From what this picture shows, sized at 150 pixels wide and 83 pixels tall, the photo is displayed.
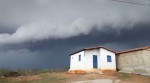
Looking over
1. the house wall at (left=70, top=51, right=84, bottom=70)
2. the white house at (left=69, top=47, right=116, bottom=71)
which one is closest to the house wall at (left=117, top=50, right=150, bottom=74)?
the white house at (left=69, top=47, right=116, bottom=71)

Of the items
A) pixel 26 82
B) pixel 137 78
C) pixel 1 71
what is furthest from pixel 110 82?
pixel 1 71

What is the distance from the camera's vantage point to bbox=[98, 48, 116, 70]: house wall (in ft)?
165

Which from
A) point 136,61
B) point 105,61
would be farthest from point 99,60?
point 136,61

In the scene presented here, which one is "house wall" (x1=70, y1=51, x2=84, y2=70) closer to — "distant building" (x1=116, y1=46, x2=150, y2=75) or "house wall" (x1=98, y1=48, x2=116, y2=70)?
"house wall" (x1=98, y1=48, x2=116, y2=70)

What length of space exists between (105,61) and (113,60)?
203 cm

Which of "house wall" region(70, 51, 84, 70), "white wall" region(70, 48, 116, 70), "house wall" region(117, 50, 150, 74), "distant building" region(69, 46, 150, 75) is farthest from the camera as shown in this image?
"house wall" region(70, 51, 84, 70)

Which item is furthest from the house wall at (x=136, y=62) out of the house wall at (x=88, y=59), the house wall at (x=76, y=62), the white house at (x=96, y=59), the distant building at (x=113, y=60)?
the house wall at (x=76, y=62)

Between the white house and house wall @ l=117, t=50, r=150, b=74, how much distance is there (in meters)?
1.95

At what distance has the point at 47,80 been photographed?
1634 inches

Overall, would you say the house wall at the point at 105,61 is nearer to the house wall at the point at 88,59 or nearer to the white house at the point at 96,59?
the white house at the point at 96,59

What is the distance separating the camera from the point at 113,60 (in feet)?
172

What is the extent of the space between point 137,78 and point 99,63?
356 inches

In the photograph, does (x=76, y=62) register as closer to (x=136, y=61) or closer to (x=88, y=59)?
(x=88, y=59)

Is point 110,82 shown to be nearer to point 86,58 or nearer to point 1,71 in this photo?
point 86,58
